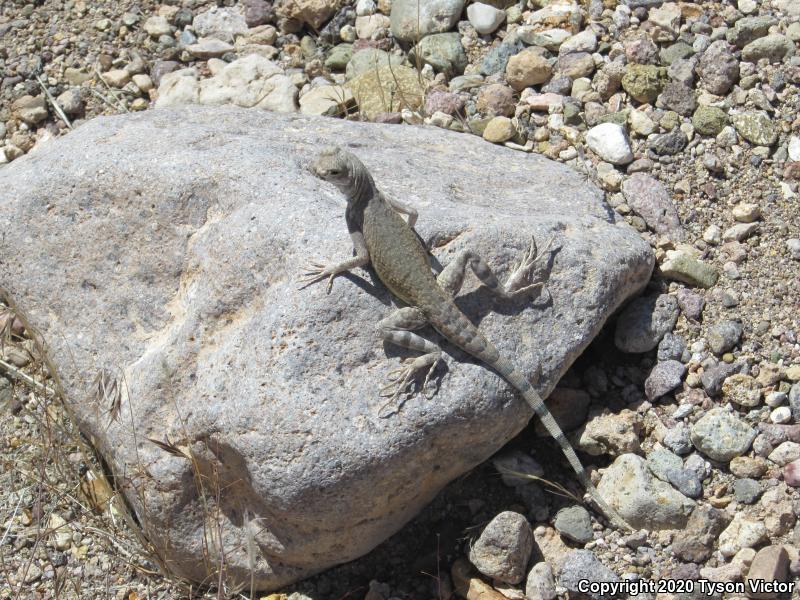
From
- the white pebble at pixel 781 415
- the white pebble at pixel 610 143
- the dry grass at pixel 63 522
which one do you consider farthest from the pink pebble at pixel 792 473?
the dry grass at pixel 63 522

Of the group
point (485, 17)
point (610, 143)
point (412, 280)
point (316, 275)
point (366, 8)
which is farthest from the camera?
point (366, 8)

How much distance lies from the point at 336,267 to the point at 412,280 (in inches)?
14.3

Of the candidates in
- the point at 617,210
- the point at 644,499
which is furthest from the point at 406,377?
the point at 617,210

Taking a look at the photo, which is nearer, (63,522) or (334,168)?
(334,168)

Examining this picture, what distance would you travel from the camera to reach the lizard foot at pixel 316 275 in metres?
3.78

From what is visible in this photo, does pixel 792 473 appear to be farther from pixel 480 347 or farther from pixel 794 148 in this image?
pixel 794 148

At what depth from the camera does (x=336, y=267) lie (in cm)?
379

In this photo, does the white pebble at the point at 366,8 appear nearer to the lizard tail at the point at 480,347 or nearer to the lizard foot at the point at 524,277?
the lizard foot at the point at 524,277

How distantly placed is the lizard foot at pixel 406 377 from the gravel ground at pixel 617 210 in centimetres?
79

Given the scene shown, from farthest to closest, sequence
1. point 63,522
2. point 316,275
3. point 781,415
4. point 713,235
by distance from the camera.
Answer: point 713,235 < point 63,522 < point 781,415 < point 316,275

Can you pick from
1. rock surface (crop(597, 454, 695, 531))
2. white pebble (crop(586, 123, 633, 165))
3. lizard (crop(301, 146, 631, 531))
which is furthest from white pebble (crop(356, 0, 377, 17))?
rock surface (crop(597, 454, 695, 531))

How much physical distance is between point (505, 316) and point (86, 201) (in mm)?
2292

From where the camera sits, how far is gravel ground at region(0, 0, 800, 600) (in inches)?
159

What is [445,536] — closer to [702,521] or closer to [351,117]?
[702,521]
